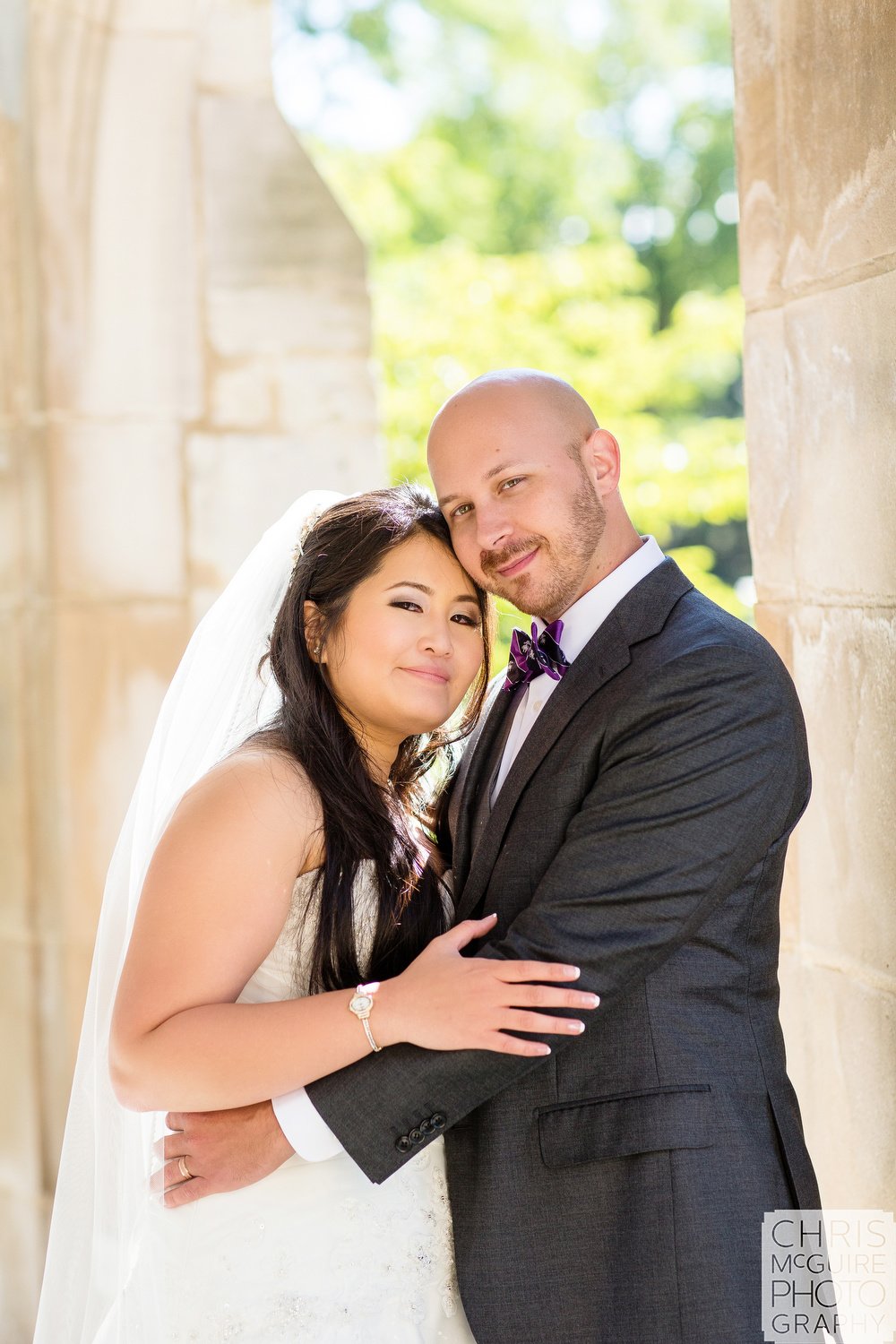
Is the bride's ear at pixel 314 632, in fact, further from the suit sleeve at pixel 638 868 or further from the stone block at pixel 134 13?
the stone block at pixel 134 13

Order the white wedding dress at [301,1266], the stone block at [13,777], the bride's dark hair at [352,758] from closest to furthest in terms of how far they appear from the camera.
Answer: the white wedding dress at [301,1266] < the bride's dark hair at [352,758] < the stone block at [13,777]

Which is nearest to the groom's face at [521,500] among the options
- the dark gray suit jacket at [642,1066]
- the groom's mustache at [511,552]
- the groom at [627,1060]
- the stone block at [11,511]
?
the groom's mustache at [511,552]

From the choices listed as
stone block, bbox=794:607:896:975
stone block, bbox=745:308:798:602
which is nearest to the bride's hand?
stone block, bbox=794:607:896:975

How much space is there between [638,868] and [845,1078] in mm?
802

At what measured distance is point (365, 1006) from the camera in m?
1.98

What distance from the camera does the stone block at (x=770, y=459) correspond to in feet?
8.52

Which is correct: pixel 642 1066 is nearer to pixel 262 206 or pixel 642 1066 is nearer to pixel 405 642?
pixel 405 642

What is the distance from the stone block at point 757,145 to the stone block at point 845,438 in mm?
136

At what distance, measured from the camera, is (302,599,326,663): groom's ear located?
98.7 inches

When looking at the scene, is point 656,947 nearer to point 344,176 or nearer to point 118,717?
point 118,717

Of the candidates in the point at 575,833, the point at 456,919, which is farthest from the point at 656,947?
the point at 456,919

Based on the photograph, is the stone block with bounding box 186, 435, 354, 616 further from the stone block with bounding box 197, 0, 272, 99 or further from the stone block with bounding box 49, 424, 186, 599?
the stone block with bounding box 197, 0, 272, 99

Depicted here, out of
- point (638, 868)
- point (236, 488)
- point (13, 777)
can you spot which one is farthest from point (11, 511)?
point (638, 868)

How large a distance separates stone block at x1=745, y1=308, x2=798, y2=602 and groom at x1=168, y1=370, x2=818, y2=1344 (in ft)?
1.63
